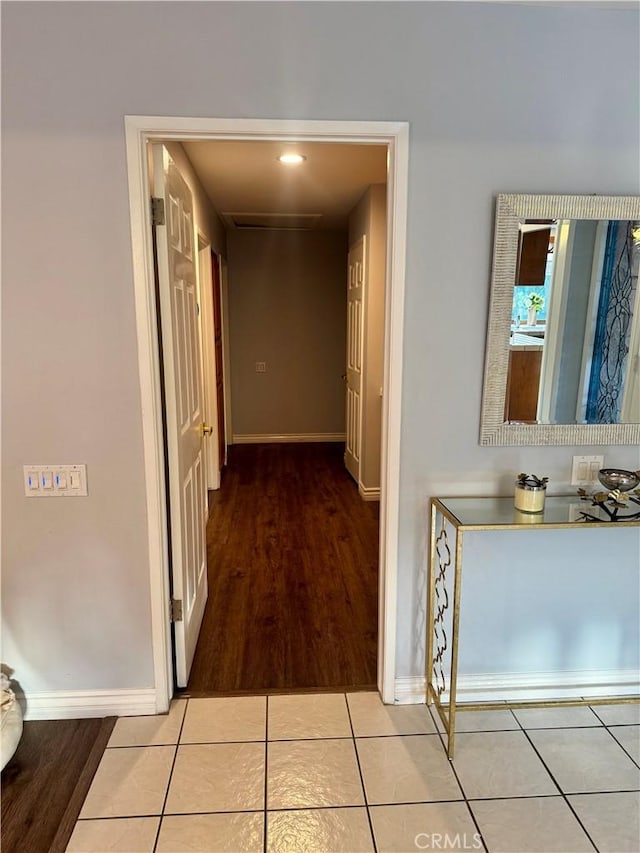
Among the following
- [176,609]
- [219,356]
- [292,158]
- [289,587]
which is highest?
[292,158]

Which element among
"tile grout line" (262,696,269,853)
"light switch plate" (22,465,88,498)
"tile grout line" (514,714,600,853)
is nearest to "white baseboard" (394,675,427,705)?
"tile grout line" (514,714,600,853)

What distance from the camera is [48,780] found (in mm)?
1771

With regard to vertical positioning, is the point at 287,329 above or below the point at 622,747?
above

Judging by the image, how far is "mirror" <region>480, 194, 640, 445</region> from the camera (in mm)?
1850

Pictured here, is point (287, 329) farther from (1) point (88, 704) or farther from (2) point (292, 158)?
→ (1) point (88, 704)

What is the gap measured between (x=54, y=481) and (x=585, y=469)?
191 centimetres

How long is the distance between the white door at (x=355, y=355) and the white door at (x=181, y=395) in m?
2.07

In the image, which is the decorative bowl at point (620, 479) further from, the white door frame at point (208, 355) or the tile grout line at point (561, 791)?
the white door frame at point (208, 355)

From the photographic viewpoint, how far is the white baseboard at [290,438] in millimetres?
6523

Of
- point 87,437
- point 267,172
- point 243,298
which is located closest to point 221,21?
point 87,437

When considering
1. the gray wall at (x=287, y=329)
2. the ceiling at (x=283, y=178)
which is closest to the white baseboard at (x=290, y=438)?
the gray wall at (x=287, y=329)

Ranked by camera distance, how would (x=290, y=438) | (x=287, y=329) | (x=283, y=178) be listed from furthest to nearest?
(x=290, y=438)
(x=287, y=329)
(x=283, y=178)

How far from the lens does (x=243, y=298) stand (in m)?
6.22

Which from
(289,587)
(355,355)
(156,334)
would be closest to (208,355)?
(355,355)
